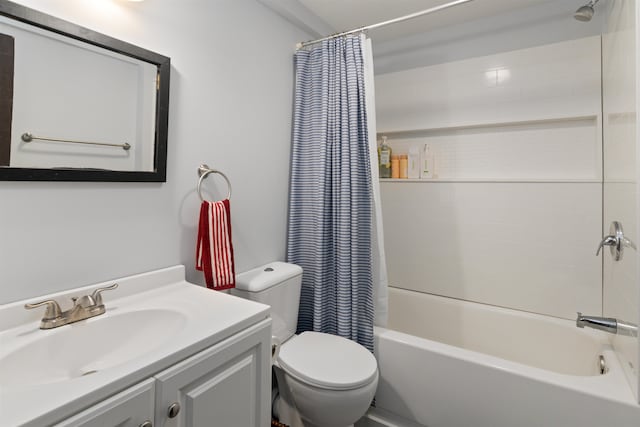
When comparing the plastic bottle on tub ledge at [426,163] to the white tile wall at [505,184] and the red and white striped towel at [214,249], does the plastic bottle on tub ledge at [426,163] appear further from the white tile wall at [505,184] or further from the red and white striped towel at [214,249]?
the red and white striped towel at [214,249]

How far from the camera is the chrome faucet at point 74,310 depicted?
39.2 inches

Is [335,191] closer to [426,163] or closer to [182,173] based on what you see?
[182,173]

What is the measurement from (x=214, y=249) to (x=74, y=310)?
52cm

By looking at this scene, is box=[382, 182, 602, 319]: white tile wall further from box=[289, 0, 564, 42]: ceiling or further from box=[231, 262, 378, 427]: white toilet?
box=[289, 0, 564, 42]: ceiling

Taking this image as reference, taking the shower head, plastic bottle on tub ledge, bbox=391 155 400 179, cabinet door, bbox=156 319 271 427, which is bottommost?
cabinet door, bbox=156 319 271 427

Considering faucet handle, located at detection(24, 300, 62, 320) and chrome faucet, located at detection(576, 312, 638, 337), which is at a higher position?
faucet handle, located at detection(24, 300, 62, 320)

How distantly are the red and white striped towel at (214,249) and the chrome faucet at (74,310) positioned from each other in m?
0.36

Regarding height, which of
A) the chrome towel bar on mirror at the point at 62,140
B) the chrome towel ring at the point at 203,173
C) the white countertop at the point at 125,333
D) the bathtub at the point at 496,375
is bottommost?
the bathtub at the point at 496,375

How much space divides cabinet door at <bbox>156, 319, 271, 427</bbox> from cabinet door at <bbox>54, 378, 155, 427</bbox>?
0.09 ft

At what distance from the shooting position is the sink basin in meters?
0.87

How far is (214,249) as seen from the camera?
142cm

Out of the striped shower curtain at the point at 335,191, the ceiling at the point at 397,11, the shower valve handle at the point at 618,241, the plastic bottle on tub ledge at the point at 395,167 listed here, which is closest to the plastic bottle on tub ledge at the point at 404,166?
the plastic bottle on tub ledge at the point at 395,167

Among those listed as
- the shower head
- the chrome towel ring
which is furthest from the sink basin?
the shower head

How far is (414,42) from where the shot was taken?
243cm
